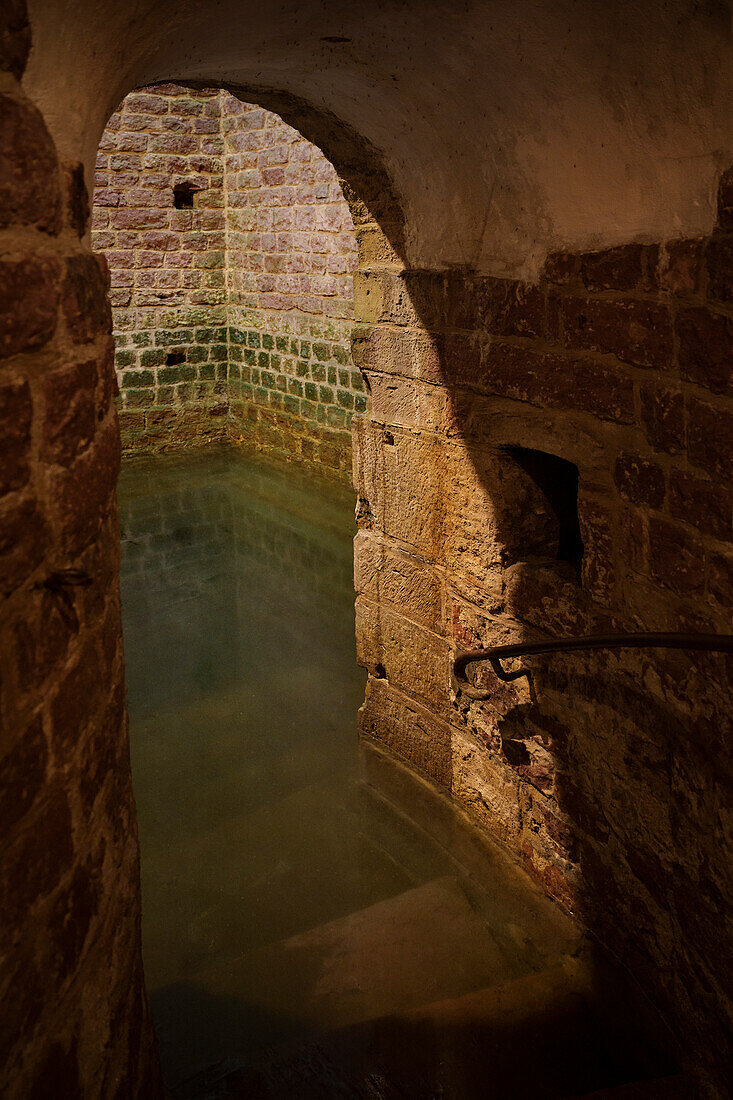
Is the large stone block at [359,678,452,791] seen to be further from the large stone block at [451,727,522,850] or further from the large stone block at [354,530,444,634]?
the large stone block at [354,530,444,634]

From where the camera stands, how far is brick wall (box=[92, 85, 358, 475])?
7.70 meters

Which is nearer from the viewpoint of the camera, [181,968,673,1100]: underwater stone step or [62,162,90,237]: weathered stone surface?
[62,162,90,237]: weathered stone surface

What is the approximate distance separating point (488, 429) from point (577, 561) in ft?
1.94

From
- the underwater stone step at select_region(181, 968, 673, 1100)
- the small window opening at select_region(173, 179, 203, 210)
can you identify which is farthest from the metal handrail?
the small window opening at select_region(173, 179, 203, 210)

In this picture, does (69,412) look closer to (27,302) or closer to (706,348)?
(27,302)

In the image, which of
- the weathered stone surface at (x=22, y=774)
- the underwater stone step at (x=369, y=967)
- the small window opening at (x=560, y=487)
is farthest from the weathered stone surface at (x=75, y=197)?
the underwater stone step at (x=369, y=967)

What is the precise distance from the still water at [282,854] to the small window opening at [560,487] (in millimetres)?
1182

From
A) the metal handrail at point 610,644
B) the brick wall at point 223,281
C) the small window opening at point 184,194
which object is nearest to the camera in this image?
the metal handrail at point 610,644

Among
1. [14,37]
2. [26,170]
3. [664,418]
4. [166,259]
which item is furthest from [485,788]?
[166,259]

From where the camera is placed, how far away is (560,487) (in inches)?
130

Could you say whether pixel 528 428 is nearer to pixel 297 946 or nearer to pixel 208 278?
pixel 297 946

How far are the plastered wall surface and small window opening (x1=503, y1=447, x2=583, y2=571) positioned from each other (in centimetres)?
4

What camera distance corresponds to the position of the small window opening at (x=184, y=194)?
344 inches

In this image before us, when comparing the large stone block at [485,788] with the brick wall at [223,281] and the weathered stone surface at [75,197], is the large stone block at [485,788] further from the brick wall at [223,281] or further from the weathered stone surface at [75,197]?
the brick wall at [223,281]
